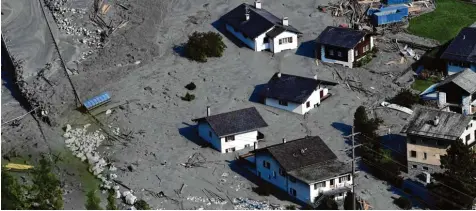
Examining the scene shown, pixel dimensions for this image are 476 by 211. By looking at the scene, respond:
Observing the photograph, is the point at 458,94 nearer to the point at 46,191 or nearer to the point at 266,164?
the point at 266,164

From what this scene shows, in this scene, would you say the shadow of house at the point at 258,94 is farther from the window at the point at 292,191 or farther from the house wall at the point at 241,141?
the window at the point at 292,191

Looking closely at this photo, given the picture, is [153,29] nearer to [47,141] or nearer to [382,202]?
[47,141]

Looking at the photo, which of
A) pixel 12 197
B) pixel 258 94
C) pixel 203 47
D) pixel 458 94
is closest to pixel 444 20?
pixel 458 94

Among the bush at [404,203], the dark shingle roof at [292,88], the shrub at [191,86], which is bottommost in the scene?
the bush at [404,203]

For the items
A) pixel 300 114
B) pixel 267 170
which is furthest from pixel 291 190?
pixel 300 114

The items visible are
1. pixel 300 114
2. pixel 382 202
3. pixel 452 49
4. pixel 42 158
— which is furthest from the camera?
pixel 452 49

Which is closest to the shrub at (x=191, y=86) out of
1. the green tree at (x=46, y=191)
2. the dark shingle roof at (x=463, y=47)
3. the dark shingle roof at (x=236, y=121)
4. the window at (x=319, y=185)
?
the dark shingle roof at (x=236, y=121)

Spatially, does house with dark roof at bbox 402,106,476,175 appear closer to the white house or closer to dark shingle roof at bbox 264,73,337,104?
the white house
